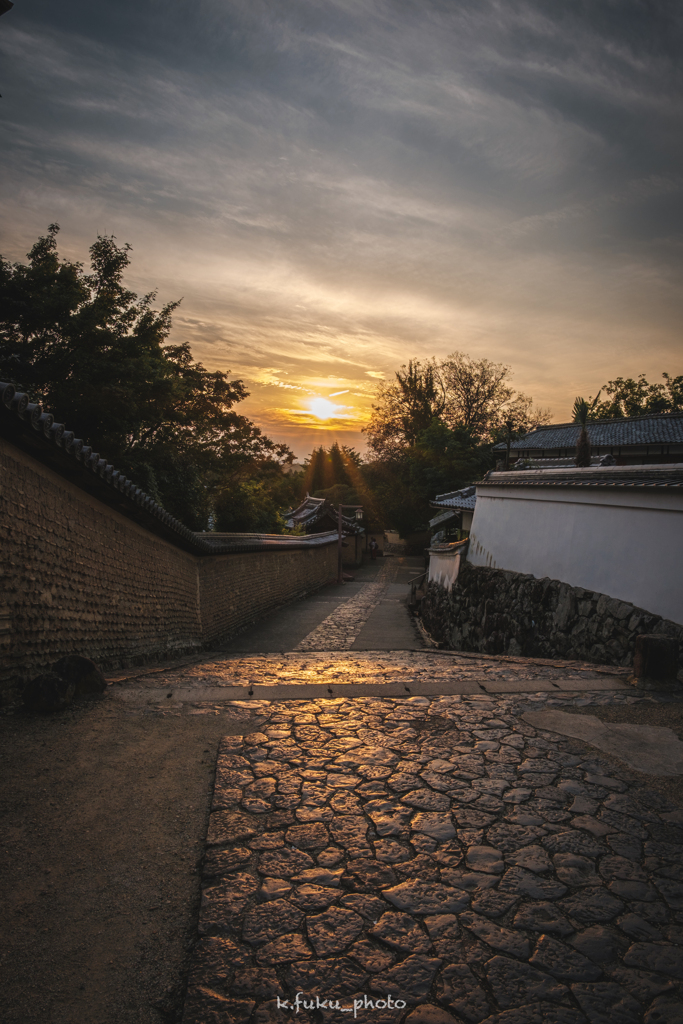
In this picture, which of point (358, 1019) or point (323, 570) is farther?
point (323, 570)

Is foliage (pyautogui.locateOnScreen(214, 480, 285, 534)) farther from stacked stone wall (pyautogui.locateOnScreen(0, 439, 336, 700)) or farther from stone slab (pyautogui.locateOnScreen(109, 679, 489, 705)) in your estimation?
stone slab (pyautogui.locateOnScreen(109, 679, 489, 705))

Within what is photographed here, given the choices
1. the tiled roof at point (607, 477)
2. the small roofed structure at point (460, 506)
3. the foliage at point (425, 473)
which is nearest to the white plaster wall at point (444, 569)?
the small roofed structure at point (460, 506)

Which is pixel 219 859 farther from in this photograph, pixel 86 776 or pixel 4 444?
pixel 4 444

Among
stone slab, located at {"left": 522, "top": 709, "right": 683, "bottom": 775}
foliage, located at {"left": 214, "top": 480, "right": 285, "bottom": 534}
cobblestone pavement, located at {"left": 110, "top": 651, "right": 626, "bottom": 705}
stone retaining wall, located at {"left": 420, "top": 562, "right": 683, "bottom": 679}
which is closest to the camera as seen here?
stone slab, located at {"left": 522, "top": 709, "right": 683, "bottom": 775}

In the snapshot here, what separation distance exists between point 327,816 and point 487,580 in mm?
9768

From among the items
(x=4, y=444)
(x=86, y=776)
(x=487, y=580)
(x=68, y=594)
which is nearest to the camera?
(x=86, y=776)

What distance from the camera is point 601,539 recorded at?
824 cm

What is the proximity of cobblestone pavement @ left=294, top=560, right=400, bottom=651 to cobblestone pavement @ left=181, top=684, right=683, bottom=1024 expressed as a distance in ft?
28.3

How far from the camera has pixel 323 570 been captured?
1123 inches

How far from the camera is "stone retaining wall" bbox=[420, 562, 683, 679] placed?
23.9ft

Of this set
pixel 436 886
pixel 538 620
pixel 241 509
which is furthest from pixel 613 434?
pixel 436 886

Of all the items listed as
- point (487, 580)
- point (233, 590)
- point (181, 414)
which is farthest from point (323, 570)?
point (487, 580)

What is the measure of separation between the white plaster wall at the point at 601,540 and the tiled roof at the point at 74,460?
22.4ft

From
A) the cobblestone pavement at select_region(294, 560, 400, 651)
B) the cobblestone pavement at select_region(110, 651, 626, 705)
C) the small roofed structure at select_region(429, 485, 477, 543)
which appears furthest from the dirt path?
the small roofed structure at select_region(429, 485, 477, 543)
